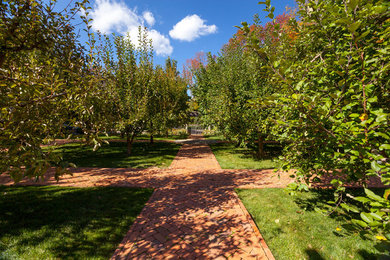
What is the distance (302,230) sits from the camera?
4285 millimetres

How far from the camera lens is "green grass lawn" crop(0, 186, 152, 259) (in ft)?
12.0

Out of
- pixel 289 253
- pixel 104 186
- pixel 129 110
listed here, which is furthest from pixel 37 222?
pixel 129 110

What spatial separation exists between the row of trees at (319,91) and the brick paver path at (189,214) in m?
2.02

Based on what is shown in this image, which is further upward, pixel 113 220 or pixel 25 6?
pixel 25 6

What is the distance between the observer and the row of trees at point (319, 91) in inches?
74.7

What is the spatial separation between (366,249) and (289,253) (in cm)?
172

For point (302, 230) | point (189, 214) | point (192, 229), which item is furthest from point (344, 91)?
point (189, 214)

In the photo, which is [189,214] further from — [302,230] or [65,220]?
[65,220]

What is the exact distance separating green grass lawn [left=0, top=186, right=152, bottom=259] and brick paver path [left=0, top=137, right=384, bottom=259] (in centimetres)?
45

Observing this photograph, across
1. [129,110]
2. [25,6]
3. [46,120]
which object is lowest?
[46,120]

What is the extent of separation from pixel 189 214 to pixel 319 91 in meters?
4.49

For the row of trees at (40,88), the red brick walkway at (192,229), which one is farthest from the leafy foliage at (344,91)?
the row of trees at (40,88)

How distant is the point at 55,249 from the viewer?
3.65 m

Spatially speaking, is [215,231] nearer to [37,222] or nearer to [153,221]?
[153,221]
